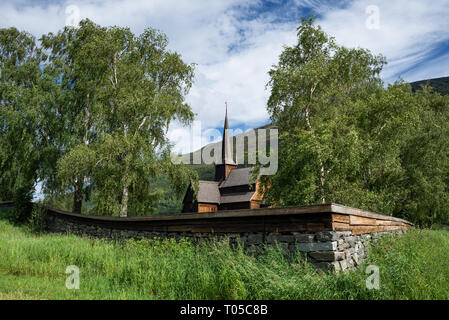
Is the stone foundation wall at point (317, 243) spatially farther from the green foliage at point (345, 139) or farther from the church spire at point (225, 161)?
the church spire at point (225, 161)

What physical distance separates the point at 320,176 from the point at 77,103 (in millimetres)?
15297

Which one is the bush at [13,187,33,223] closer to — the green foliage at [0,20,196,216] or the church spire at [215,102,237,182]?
the green foliage at [0,20,196,216]

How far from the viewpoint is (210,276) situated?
5605 millimetres

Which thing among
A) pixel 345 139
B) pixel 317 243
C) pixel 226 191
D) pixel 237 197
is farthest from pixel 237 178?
pixel 317 243

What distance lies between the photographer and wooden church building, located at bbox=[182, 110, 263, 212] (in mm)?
43406

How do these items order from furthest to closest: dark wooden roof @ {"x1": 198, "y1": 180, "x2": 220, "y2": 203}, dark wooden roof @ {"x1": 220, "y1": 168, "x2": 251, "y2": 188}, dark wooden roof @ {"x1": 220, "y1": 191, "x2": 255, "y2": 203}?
dark wooden roof @ {"x1": 220, "y1": 168, "x2": 251, "y2": 188} → dark wooden roof @ {"x1": 198, "y1": 180, "x2": 220, "y2": 203} → dark wooden roof @ {"x1": 220, "y1": 191, "x2": 255, "y2": 203}

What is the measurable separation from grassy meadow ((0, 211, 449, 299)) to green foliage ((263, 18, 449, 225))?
716 centimetres

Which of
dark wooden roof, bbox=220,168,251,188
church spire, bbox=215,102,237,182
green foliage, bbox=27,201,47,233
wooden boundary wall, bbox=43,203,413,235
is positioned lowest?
green foliage, bbox=27,201,47,233

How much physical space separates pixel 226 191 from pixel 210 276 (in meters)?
41.2

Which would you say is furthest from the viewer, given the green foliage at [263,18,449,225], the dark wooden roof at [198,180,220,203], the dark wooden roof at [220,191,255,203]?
the dark wooden roof at [198,180,220,203]

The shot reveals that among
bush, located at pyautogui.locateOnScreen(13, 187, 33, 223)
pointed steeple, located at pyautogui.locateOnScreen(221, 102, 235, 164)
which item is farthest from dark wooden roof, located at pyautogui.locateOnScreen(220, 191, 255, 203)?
bush, located at pyautogui.locateOnScreen(13, 187, 33, 223)

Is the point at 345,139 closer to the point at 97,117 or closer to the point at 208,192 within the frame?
the point at 97,117

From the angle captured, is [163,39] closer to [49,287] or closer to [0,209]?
[0,209]

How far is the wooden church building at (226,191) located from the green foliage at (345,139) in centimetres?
2227
